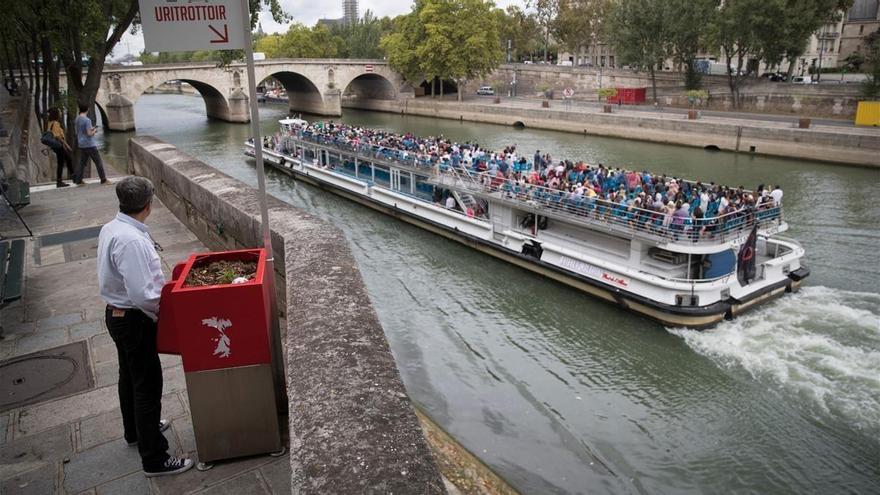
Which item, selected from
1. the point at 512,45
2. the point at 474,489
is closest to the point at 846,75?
the point at 512,45

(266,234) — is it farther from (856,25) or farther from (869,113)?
(856,25)

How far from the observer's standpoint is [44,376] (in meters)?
5.10

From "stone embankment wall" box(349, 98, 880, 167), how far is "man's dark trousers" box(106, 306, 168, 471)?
34.7 meters

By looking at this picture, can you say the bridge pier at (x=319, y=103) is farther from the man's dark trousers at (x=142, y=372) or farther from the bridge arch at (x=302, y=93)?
the man's dark trousers at (x=142, y=372)

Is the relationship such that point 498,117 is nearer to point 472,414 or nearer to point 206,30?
point 472,414

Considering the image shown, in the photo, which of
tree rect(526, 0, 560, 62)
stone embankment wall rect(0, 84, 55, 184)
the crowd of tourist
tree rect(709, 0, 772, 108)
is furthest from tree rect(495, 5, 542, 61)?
stone embankment wall rect(0, 84, 55, 184)

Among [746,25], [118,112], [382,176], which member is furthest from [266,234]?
[118,112]

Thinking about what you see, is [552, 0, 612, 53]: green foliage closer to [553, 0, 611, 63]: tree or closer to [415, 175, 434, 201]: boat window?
[553, 0, 611, 63]: tree

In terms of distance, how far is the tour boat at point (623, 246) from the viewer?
564 inches

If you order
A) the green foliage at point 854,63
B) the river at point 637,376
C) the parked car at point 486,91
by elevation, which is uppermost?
the green foliage at point 854,63

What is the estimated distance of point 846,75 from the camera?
5688cm

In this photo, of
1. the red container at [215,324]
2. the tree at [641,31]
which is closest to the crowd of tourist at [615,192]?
the red container at [215,324]

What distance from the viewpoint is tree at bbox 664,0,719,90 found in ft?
147

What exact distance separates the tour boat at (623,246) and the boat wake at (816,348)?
0.51 m
